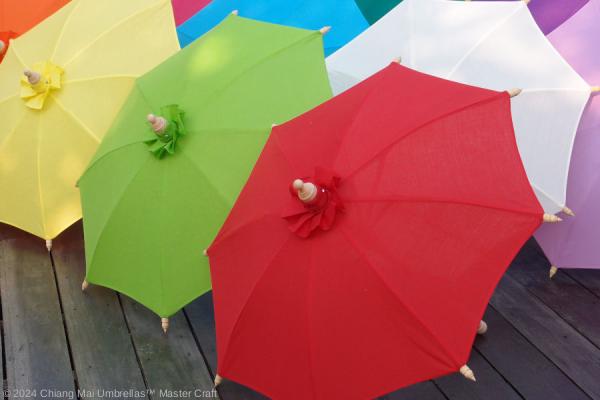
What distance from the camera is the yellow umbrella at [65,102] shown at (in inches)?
85.0

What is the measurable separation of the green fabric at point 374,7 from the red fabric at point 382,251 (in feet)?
3.69

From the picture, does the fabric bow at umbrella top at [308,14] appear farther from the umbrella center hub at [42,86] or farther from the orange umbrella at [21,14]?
the orange umbrella at [21,14]

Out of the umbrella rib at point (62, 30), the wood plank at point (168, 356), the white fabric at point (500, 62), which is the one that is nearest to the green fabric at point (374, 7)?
the white fabric at point (500, 62)

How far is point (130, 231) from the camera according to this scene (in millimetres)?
1853

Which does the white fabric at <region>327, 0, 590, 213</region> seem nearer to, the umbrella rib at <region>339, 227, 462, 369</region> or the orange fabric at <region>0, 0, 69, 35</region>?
the umbrella rib at <region>339, 227, 462, 369</region>

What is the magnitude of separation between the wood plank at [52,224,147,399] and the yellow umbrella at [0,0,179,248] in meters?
0.15

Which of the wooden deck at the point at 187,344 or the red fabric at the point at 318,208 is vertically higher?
the red fabric at the point at 318,208

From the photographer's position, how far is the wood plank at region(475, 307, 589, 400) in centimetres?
168

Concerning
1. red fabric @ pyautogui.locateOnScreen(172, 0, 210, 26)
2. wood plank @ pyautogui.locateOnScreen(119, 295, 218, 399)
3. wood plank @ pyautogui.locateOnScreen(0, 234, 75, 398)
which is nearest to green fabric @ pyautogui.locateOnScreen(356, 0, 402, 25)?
red fabric @ pyautogui.locateOnScreen(172, 0, 210, 26)

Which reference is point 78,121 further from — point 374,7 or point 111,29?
point 374,7

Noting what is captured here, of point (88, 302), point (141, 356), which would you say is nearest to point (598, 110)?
point (141, 356)

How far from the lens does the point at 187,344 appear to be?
6.48ft

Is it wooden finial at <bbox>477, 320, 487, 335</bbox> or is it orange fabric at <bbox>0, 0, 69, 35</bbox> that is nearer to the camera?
wooden finial at <bbox>477, 320, 487, 335</bbox>

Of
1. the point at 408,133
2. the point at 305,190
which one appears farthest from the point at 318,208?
the point at 408,133
